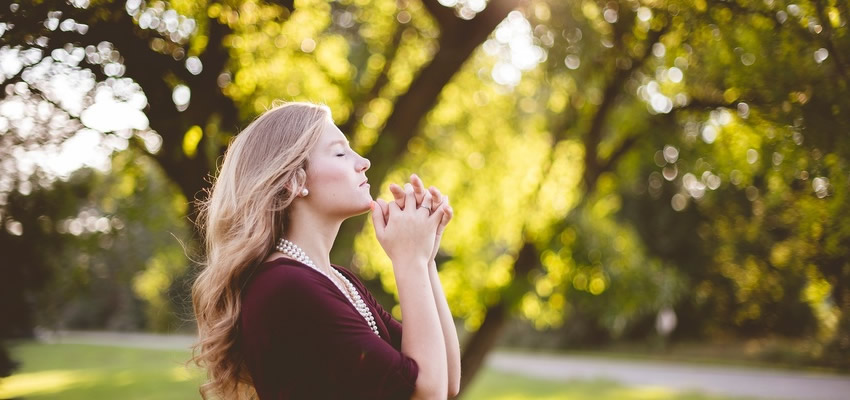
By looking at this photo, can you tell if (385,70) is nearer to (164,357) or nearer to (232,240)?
(232,240)

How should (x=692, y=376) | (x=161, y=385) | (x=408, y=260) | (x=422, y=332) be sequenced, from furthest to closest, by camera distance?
(x=692, y=376) < (x=161, y=385) < (x=408, y=260) < (x=422, y=332)

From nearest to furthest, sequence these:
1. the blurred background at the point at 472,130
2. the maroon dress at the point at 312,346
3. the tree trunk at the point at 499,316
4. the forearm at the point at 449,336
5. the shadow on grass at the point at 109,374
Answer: the maroon dress at the point at 312,346 → the forearm at the point at 449,336 → the blurred background at the point at 472,130 → the tree trunk at the point at 499,316 → the shadow on grass at the point at 109,374

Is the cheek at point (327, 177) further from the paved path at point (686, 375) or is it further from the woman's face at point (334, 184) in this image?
the paved path at point (686, 375)

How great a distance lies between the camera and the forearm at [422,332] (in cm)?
201

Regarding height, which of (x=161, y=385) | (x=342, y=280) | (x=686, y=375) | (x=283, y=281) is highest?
(x=283, y=281)

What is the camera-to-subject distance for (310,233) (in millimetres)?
2314

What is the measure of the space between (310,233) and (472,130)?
27.7 feet

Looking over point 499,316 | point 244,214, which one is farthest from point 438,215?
point 499,316

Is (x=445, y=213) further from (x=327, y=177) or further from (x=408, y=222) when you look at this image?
(x=327, y=177)

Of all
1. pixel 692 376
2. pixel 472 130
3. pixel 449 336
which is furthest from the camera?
pixel 692 376

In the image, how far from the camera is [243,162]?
2312 mm

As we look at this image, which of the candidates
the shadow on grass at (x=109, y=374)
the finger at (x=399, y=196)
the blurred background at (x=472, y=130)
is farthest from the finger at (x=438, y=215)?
the shadow on grass at (x=109, y=374)

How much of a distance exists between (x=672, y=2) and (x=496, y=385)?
13.7 m

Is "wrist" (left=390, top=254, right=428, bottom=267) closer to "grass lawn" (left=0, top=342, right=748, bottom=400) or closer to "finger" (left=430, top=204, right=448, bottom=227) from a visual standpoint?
"finger" (left=430, top=204, right=448, bottom=227)
